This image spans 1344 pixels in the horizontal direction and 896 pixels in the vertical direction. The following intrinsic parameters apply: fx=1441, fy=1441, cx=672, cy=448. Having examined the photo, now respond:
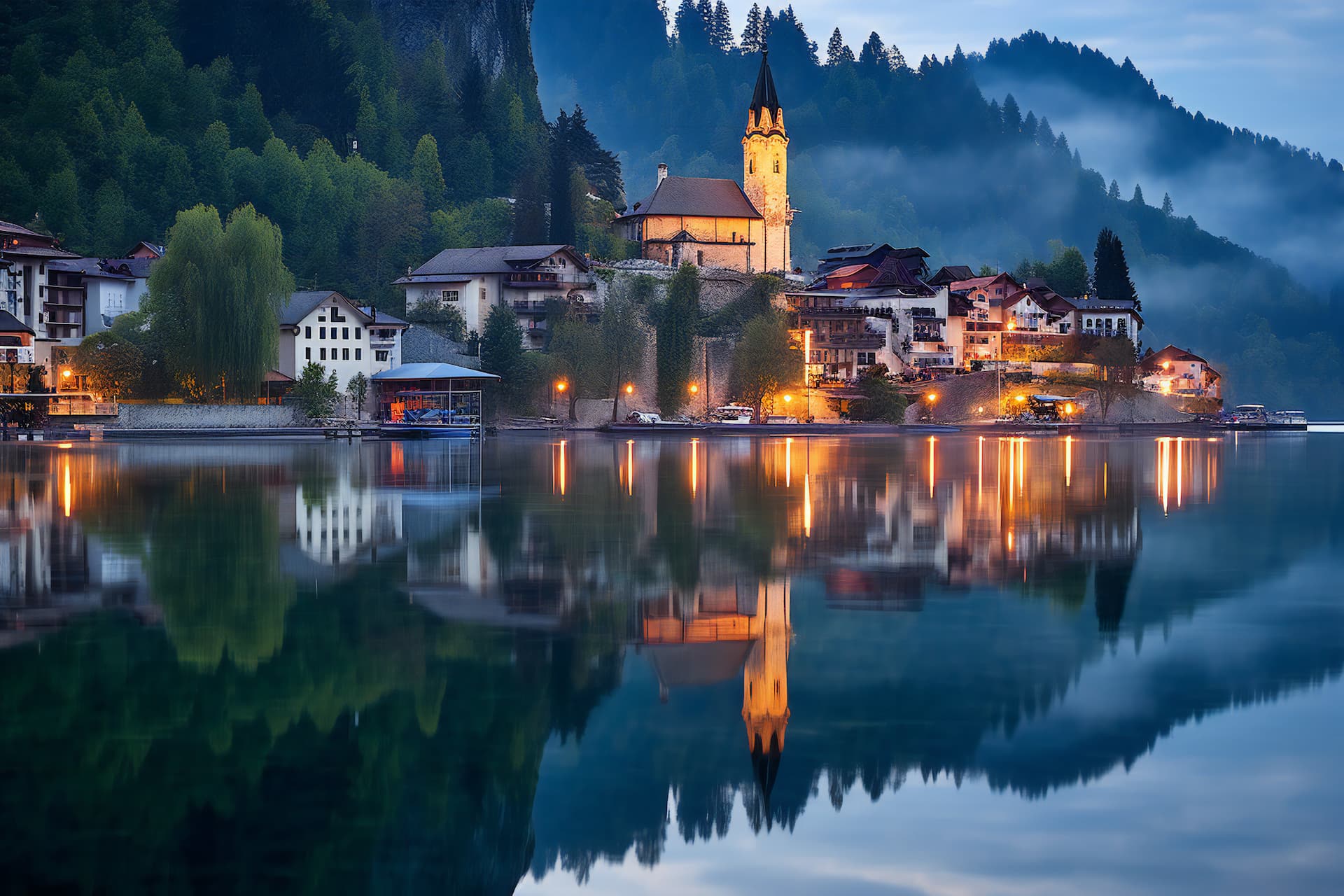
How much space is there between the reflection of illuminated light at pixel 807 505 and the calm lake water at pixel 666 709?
29 centimetres

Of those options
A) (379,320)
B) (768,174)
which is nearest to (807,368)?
(768,174)

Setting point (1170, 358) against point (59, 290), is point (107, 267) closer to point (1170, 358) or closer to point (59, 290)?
point (59, 290)

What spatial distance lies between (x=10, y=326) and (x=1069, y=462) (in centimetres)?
4533

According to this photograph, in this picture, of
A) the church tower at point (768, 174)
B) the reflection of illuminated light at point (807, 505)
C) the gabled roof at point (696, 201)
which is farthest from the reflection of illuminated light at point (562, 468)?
the church tower at point (768, 174)

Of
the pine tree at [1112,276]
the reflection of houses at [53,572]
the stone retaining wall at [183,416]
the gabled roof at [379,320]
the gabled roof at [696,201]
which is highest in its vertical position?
the gabled roof at [696,201]

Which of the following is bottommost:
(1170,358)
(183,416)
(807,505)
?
(807,505)

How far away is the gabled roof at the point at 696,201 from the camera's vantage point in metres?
96.5

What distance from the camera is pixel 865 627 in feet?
45.8

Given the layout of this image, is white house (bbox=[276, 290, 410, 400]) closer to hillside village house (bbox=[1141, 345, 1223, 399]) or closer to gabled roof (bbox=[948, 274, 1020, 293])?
gabled roof (bbox=[948, 274, 1020, 293])

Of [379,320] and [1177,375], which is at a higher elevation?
[379,320]

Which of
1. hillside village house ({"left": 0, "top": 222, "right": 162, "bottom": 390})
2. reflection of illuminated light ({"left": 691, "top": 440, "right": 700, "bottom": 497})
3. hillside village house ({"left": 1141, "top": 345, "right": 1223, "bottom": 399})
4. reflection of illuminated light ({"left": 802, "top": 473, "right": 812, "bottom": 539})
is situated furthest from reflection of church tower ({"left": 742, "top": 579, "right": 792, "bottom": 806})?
hillside village house ({"left": 1141, "top": 345, "right": 1223, "bottom": 399})

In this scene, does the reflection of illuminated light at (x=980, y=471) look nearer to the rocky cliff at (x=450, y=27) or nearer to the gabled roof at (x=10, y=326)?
the gabled roof at (x=10, y=326)

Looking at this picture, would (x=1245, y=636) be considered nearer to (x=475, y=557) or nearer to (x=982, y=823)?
(x=982, y=823)

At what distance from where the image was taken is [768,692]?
11227mm
